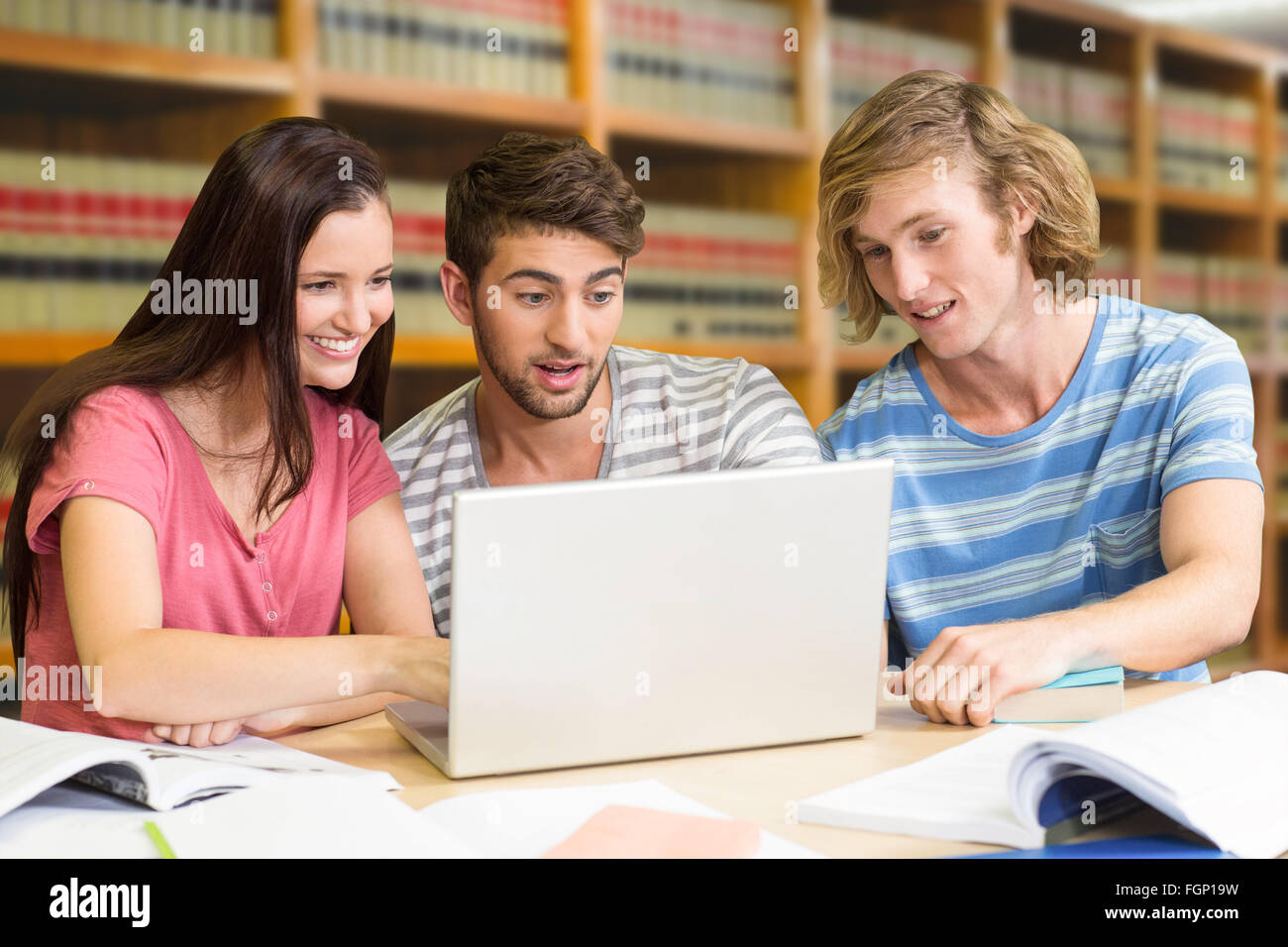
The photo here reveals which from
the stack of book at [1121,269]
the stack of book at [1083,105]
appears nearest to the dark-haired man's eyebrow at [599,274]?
the stack of book at [1083,105]

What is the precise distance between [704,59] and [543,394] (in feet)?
→ 4.70

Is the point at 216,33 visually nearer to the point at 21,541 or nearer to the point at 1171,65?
the point at 21,541

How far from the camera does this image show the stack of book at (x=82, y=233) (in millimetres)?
1961

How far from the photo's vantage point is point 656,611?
945mm

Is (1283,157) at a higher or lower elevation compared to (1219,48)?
lower

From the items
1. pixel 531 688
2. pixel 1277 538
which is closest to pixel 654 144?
pixel 531 688

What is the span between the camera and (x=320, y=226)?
1.28m

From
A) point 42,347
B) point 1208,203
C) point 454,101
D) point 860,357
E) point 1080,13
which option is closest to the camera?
point 42,347

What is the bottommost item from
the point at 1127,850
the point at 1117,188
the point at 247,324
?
the point at 1127,850

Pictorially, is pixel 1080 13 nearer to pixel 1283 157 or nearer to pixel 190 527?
pixel 1283 157

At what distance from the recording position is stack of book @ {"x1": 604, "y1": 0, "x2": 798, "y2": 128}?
2596 mm

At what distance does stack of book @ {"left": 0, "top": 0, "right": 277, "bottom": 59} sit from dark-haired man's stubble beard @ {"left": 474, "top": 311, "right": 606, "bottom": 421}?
3.00ft

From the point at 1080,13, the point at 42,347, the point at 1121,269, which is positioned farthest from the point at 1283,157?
the point at 42,347

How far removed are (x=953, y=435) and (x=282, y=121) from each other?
0.91 metres
